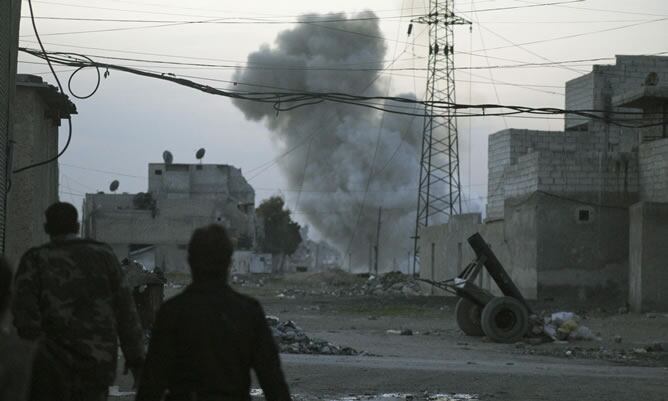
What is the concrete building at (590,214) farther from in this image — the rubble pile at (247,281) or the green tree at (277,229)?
the green tree at (277,229)

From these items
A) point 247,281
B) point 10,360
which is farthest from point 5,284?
point 247,281

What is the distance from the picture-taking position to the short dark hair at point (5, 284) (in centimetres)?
402

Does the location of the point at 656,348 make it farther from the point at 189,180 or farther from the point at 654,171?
the point at 189,180

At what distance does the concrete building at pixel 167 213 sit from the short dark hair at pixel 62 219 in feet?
234

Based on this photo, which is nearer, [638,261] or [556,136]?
[638,261]

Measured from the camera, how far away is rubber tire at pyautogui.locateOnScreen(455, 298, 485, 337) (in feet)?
83.0

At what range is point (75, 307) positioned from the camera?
6402 millimetres

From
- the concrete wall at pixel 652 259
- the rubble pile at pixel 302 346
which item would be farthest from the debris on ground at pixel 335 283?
the rubble pile at pixel 302 346

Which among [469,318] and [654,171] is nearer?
[469,318]

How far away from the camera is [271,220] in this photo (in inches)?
4584

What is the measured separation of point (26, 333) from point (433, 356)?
1405 cm

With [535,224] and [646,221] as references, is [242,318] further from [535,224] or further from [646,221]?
[535,224]

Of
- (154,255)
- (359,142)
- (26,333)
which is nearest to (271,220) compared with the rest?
(359,142)

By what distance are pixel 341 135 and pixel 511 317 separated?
82146 millimetres
